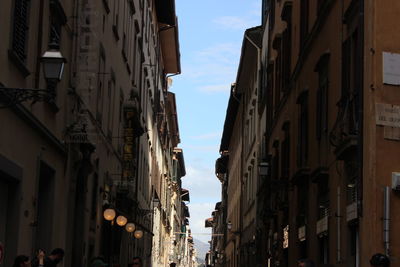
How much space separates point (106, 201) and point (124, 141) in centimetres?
430

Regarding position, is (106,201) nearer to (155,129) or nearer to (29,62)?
(29,62)

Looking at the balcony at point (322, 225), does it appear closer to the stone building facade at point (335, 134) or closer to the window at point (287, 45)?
the stone building facade at point (335, 134)

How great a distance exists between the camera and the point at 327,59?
18.3m

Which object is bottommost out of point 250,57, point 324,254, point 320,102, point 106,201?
point 324,254

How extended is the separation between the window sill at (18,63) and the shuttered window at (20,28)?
Result: 0.11 metres

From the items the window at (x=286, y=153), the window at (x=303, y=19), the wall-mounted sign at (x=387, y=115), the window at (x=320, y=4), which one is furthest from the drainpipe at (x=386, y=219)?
the window at (x=286, y=153)

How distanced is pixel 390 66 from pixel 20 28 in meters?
5.72

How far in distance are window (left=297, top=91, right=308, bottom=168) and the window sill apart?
9630 mm

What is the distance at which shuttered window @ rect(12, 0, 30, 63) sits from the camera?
1314 cm

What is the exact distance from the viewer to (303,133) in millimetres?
22328

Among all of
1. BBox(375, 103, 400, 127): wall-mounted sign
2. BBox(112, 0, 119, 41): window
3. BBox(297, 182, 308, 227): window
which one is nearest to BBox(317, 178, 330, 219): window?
BBox(297, 182, 308, 227): window

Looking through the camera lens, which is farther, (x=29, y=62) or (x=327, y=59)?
(x=327, y=59)

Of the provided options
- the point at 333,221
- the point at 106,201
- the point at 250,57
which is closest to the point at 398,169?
the point at 333,221

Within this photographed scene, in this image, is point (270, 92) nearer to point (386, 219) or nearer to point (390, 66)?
point (390, 66)
